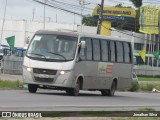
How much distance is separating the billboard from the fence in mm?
34921

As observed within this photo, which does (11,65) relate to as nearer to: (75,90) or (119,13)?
(75,90)

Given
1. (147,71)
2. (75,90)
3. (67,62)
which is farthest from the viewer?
(147,71)

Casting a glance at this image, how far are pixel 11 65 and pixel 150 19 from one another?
36437 mm

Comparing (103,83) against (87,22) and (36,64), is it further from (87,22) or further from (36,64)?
(87,22)

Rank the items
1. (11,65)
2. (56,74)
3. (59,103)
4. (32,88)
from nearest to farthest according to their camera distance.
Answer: (59,103) → (56,74) → (32,88) → (11,65)

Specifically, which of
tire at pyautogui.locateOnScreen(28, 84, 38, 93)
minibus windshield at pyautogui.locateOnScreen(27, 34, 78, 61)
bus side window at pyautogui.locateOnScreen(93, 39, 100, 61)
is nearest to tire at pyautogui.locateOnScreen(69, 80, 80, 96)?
minibus windshield at pyautogui.locateOnScreen(27, 34, 78, 61)

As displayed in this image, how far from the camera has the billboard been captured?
82.5 meters

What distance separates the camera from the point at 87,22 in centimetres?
12006

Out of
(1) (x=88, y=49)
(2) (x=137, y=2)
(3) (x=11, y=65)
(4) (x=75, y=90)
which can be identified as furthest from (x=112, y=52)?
(2) (x=137, y=2)

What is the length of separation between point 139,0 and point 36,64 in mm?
76986

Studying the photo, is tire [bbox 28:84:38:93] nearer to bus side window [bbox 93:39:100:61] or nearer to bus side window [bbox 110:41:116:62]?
bus side window [bbox 93:39:100:61]

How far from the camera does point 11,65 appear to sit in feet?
168

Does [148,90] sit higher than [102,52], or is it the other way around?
[102,52]

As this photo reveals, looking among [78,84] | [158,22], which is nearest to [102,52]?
[78,84]
